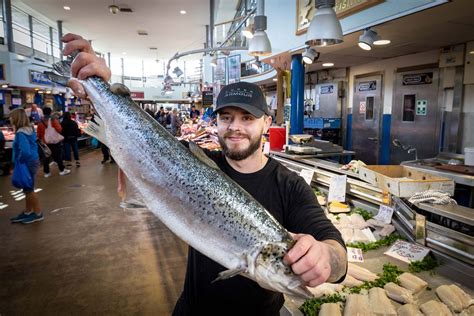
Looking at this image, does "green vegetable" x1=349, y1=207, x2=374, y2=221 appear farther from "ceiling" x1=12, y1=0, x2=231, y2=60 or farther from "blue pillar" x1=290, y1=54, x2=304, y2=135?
"ceiling" x1=12, y1=0, x2=231, y2=60

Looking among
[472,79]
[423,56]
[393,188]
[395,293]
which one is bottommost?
[395,293]

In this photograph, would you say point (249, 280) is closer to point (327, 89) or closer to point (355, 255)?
point (355, 255)

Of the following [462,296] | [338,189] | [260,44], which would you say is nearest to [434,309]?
[462,296]

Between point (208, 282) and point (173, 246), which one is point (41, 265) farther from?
point (208, 282)

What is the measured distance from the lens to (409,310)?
1.94m

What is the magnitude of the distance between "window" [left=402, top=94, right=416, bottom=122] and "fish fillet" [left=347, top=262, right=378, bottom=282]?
614 centimetres

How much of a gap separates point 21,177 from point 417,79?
8.26m

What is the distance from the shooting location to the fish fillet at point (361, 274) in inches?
92.5

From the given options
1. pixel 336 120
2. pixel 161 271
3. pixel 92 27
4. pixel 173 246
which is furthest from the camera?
pixel 92 27

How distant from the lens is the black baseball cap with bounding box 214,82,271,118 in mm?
1790

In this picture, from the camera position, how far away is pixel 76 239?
5.81 m

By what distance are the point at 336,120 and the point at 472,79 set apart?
380 cm

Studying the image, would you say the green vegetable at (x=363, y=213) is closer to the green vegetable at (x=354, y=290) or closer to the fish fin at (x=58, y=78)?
the green vegetable at (x=354, y=290)

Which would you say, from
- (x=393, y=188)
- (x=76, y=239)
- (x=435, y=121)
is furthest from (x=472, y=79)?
(x=76, y=239)
